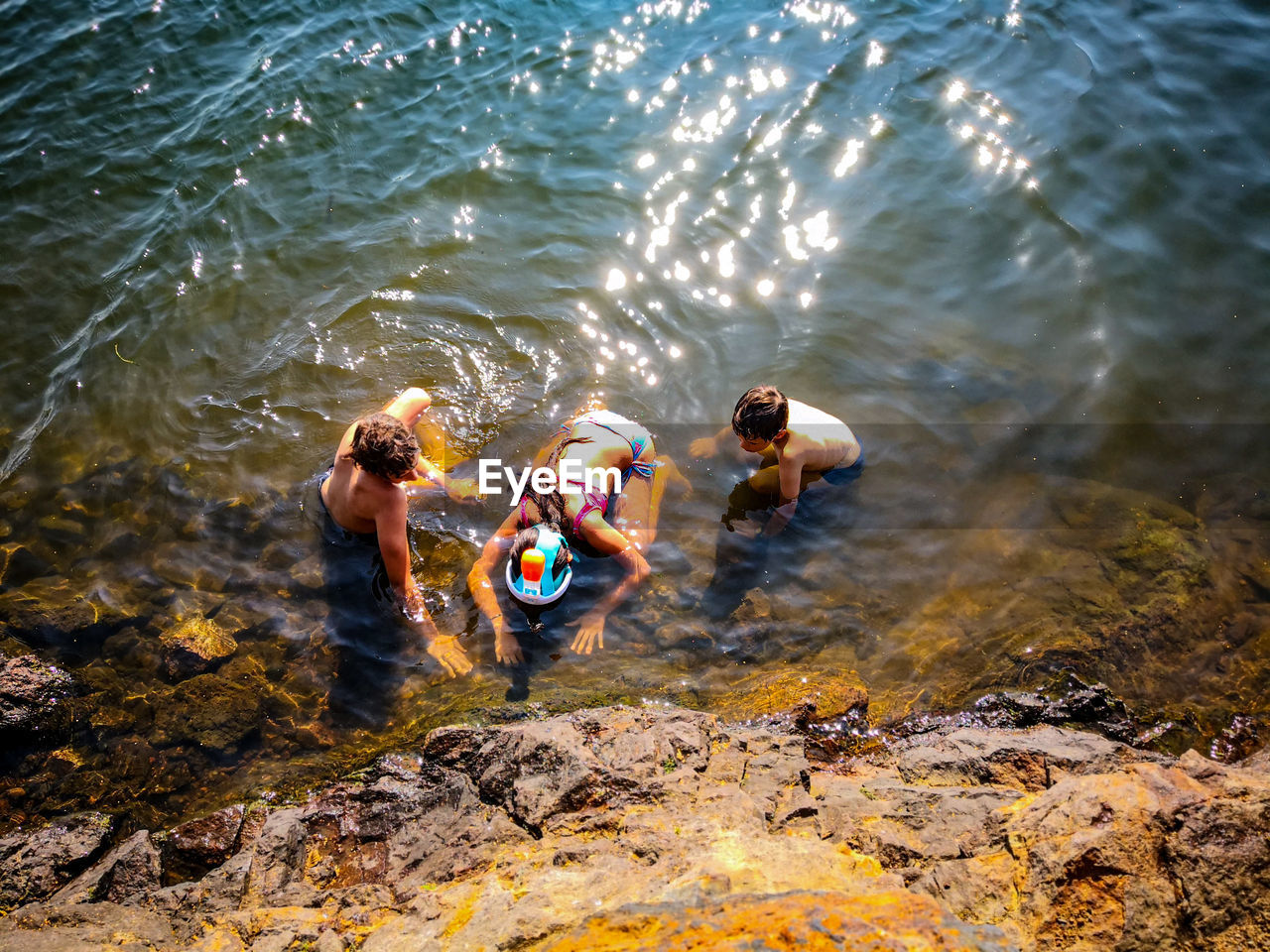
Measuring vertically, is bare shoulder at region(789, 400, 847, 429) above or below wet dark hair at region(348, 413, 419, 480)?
below

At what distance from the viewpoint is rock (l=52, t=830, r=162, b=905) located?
359cm

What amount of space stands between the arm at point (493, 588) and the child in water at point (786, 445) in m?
1.81

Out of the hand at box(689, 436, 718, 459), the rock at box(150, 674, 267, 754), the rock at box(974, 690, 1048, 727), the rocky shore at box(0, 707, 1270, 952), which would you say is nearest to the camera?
the rocky shore at box(0, 707, 1270, 952)

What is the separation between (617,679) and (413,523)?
2.24m

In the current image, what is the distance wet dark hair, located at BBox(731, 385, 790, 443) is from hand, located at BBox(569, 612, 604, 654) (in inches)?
69.3

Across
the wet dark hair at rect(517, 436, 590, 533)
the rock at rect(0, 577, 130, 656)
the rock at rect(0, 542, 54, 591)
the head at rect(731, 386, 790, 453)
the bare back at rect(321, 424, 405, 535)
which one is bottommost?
the rock at rect(0, 577, 130, 656)

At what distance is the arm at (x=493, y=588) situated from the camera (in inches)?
207

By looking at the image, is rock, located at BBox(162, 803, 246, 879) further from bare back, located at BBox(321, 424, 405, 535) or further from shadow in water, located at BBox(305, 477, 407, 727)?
bare back, located at BBox(321, 424, 405, 535)

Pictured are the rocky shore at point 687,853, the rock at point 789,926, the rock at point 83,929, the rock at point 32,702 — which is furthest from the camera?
the rock at point 32,702

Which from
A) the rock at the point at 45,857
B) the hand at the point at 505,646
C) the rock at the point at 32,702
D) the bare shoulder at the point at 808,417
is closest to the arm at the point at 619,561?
the hand at the point at 505,646

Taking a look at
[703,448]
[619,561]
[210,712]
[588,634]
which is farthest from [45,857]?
[703,448]

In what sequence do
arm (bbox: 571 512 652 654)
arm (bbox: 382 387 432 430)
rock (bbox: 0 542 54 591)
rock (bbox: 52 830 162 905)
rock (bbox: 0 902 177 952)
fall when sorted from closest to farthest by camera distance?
rock (bbox: 0 902 177 952), rock (bbox: 52 830 162 905), arm (bbox: 571 512 652 654), rock (bbox: 0 542 54 591), arm (bbox: 382 387 432 430)

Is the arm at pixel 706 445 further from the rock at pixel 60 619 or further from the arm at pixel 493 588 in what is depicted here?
the rock at pixel 60 619

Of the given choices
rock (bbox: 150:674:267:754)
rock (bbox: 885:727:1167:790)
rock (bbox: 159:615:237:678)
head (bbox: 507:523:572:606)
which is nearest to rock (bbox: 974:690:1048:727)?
rock (bbox: 885:727:1167:790)
